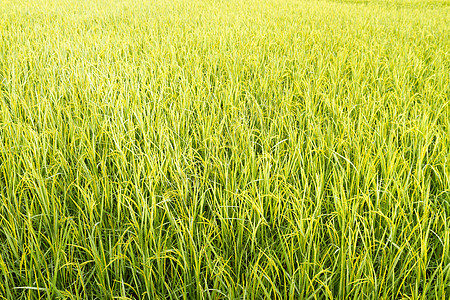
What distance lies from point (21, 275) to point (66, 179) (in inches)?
15.3

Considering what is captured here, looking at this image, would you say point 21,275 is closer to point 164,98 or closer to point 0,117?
point 0,117

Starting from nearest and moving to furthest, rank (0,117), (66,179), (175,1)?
1. (66,179)
2. (0,117)
3. (175,1)

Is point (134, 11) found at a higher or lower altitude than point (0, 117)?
higher

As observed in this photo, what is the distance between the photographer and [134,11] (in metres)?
4.69

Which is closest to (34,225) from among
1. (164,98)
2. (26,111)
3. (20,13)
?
(26,111)

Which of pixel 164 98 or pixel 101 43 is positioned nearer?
pixel 164 98

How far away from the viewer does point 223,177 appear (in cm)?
98

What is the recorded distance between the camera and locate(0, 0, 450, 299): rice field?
702 mm

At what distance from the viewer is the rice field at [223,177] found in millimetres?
702

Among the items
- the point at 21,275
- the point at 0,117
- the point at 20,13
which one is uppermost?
the point at 20,13

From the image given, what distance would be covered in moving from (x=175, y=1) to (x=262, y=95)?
5392mm

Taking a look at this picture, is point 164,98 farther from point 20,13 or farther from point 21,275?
point 20,13

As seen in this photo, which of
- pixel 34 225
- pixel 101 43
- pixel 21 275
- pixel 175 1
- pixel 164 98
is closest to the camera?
pixel 21 275

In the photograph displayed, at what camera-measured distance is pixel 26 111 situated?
1413 millimetres
